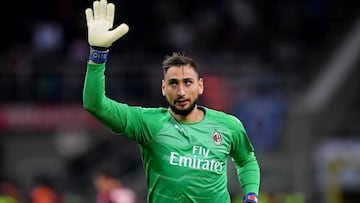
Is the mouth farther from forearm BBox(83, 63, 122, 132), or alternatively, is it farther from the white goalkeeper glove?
the white goalkeeper glove

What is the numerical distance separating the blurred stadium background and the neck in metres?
11.7

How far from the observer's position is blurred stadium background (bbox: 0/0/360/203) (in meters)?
20.9

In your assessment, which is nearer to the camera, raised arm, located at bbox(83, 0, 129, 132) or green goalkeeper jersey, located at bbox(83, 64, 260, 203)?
raised arm, located at bbox(83, 0, 129, 132)

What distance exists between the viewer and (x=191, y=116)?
7480 millimetres

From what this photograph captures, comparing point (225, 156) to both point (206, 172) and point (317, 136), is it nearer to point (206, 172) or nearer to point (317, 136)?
point (206, 172)

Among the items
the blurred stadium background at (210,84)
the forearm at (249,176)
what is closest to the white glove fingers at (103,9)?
the forearm at (249,176)

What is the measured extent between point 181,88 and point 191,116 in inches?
12.2

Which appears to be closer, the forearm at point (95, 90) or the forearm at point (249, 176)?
the forearm at point (95, 90)

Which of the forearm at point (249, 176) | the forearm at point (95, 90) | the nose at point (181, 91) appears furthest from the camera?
the forearm at point (249, 176)

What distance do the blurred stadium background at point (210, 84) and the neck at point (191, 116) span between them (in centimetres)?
1170

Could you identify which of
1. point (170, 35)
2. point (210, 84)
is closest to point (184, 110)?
point (210, 84)

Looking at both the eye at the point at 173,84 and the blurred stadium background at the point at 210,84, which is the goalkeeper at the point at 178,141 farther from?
the blurred stadium background at the point at 210,84

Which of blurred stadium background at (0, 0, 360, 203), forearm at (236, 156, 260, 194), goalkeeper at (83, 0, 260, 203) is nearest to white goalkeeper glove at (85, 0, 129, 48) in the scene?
goalkeeper at (83, 0, 260, 203)

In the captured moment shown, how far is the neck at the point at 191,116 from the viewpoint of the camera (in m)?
7.44
